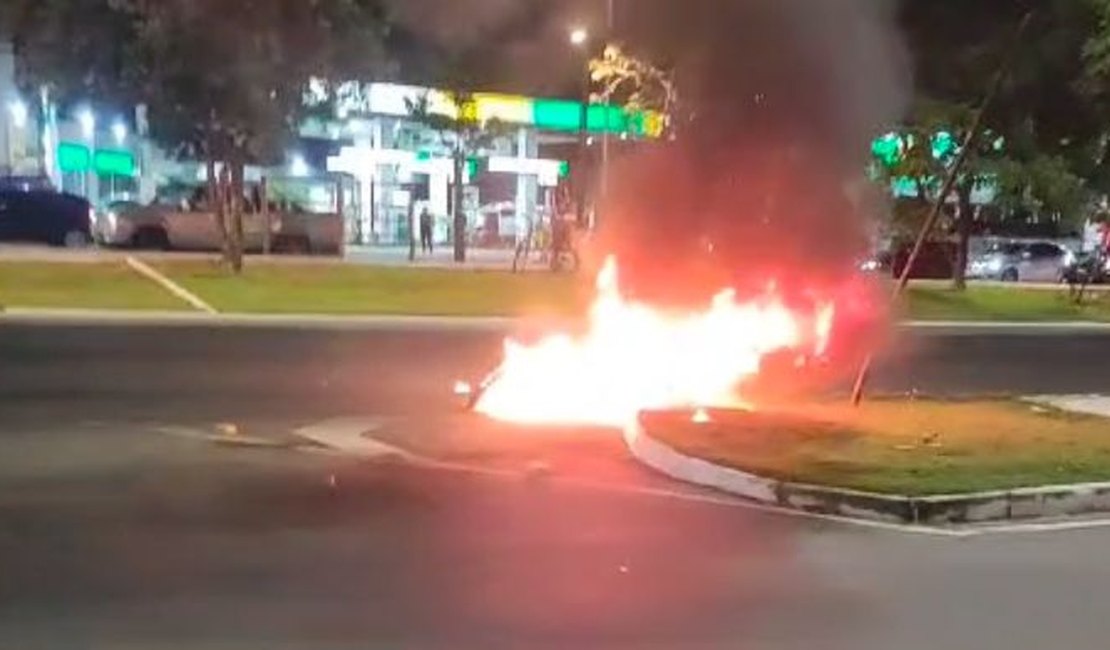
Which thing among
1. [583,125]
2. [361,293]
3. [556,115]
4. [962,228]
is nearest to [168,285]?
[361,293]

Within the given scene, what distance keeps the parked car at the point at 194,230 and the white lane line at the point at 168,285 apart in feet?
25.8

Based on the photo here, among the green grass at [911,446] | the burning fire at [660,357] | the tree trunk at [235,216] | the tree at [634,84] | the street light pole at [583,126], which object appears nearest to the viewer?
the green grass at [911,446]

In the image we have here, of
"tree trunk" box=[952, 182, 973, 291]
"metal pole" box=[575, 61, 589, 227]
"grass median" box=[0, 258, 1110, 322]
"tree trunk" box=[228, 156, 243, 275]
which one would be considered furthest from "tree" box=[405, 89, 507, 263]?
"tree trunk" box=[952, 182, 973, 291]

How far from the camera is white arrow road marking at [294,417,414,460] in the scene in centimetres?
1056

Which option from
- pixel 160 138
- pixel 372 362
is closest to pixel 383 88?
pixel 160 138

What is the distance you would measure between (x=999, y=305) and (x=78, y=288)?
48.0ft

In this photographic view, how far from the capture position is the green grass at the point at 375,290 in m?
22.8

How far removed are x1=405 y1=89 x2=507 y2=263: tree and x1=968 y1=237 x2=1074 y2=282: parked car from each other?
1330cm

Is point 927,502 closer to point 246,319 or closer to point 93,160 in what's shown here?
point 246,319

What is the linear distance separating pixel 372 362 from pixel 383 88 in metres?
20.1

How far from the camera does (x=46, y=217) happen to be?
3756cm

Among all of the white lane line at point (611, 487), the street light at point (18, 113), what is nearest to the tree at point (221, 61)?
the white lane line at point (611, 487)

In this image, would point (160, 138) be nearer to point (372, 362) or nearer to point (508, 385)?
point (372, 362)

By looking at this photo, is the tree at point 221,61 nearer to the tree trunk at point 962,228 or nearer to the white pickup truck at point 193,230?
the white pickup truck at point 193,230
